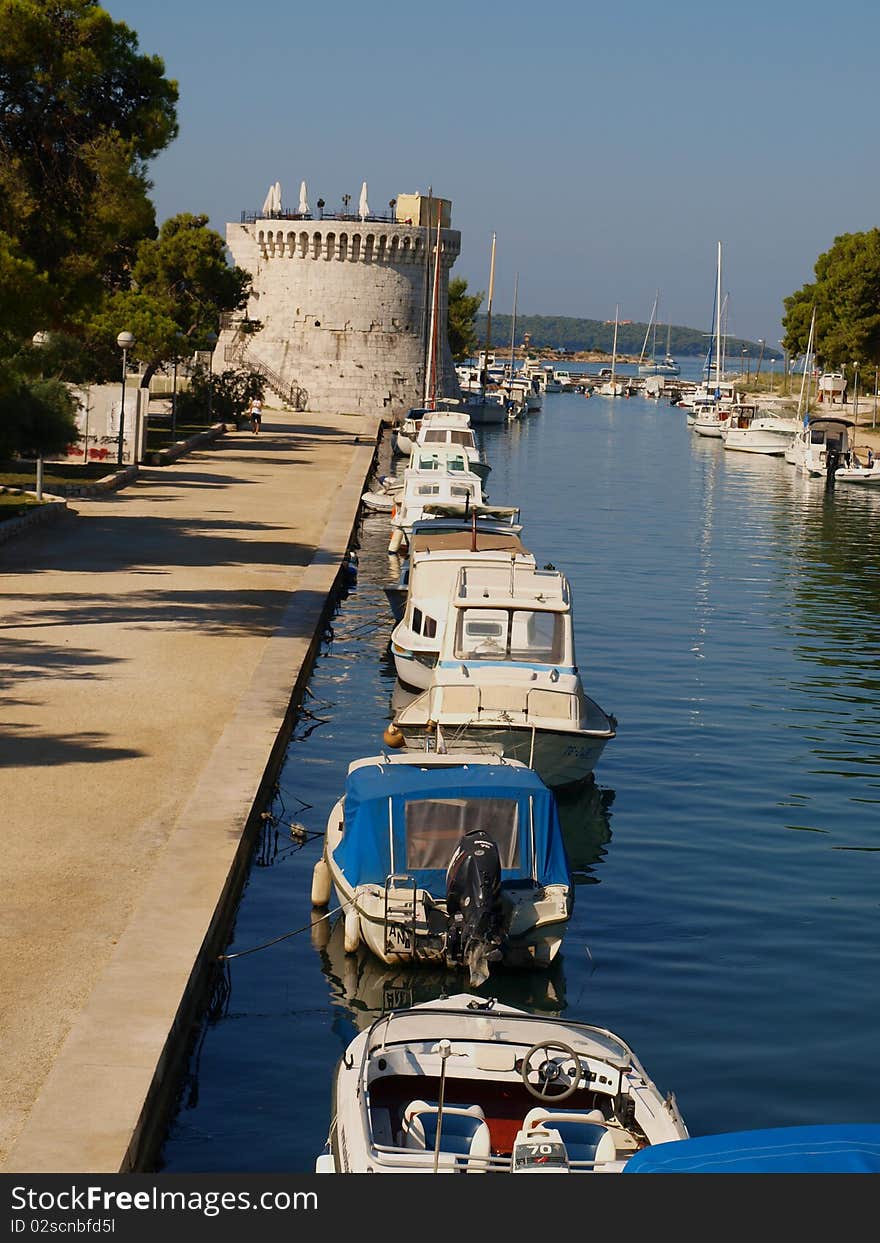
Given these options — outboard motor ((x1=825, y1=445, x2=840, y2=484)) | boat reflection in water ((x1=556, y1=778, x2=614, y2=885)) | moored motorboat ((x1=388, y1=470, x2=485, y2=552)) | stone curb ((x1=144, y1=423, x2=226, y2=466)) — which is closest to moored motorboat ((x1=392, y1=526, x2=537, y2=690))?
boat reflection in water ((x1=556, y1=778, x2=614, y2=885))

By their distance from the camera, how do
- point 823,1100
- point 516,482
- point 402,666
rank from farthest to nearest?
point 516,482, point 402,666, point 823,1100

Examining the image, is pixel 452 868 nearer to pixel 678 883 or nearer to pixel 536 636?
pixel 678 883

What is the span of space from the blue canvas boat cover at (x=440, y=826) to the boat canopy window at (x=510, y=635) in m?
5.46

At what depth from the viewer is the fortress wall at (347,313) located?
8694cm

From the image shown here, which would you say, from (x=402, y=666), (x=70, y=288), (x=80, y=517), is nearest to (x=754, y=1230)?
(x=402, y=666)

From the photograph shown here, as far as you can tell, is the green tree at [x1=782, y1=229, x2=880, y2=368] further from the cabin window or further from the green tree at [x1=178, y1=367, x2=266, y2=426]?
the cabin window

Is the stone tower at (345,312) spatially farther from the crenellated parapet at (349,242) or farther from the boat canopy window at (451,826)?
the boat canopy window at (451,826)

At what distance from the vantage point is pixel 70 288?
1171 inches

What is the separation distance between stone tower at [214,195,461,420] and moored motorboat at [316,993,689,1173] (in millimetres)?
76881

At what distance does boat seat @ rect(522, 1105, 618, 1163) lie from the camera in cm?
905

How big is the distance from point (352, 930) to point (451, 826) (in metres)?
1.16

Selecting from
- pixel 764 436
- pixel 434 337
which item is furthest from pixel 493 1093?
pixel 764 436

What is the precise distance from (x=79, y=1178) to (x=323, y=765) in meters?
12.7

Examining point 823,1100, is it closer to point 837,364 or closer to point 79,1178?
point 79,1178
